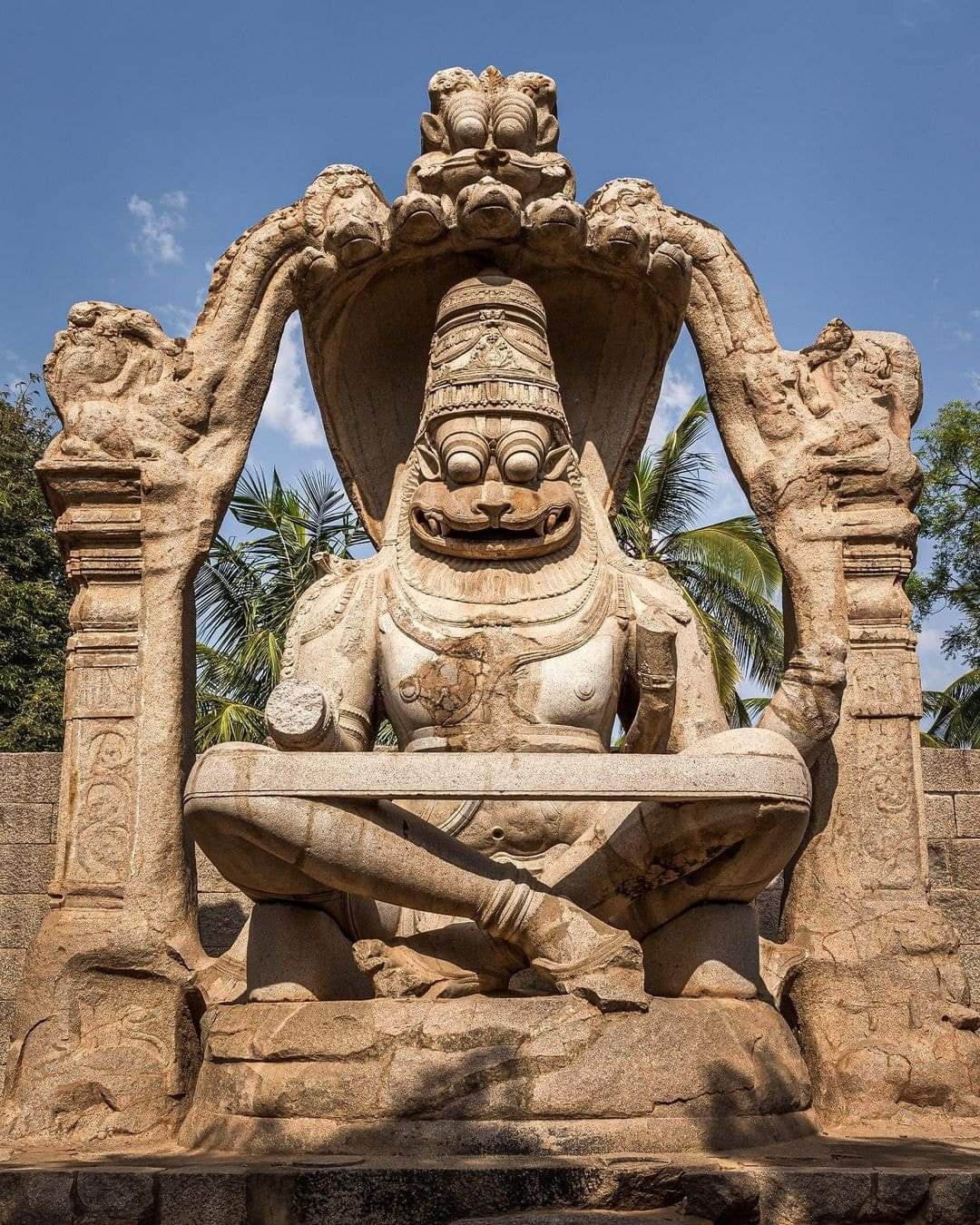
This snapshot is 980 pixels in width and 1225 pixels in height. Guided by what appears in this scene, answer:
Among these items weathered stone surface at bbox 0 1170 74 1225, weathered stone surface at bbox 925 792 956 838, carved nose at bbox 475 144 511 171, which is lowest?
weathered stone surface at bbox 0 1170 74 1225

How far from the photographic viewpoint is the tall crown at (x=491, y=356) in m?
6.41

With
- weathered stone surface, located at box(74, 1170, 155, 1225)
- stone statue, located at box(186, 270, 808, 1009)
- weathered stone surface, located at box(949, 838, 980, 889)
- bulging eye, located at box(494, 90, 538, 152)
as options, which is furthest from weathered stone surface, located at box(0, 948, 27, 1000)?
weathered stone surface, located at box(949, 838, 980, 889)

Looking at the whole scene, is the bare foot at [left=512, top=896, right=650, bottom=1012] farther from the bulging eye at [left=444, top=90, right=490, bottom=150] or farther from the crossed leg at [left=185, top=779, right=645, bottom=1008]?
the bulging eye at [left=444, top=90, right=490, bottom=150]

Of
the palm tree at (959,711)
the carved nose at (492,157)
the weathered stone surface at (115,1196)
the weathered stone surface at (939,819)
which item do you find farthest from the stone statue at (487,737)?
the palm tree at (959,711)

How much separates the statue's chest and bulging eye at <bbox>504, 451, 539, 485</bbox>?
0.66 metres

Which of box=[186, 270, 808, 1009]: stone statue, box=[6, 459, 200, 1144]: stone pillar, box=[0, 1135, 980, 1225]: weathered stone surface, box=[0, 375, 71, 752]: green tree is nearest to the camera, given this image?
box=[0, 1135, 980, 1225]: weathered stone surface

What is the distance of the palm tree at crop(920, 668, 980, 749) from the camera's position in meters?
20.4

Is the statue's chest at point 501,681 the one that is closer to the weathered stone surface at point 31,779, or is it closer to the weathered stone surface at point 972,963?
the weathered stone surface at point 31,779

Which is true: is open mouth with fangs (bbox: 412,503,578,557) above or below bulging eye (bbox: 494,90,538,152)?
below

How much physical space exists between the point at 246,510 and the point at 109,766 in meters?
11.8

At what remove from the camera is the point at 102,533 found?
A: 6699 millimetres

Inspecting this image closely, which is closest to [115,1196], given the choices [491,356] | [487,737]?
[487,737]

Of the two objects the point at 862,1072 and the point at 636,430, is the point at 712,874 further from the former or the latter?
the point at 636,430

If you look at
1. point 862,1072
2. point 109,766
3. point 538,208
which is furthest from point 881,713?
point 109,766
